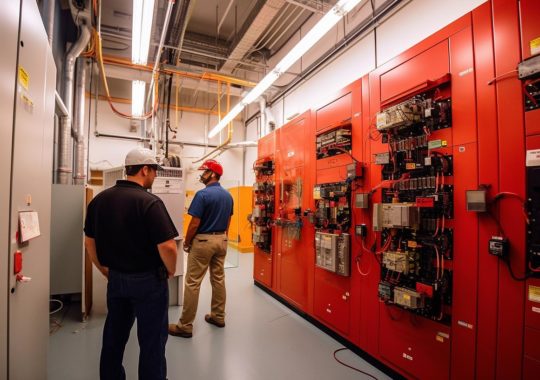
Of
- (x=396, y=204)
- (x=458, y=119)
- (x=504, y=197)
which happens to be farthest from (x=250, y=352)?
(x=458, y=119)

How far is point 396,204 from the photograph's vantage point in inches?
83.7

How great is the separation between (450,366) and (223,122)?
16.4 feet

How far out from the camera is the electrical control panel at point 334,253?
272 cm

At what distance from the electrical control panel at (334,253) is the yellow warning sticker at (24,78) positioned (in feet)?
7.99

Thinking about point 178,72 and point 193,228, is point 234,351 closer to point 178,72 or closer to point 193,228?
point 193,228

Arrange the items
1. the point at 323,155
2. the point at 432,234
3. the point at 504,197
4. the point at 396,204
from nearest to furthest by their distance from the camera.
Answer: the point at 504,197
the point at 432,234
the point at 396,204
the point at 323,155

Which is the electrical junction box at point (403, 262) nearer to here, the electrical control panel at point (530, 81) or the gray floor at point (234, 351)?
the gray floor at point (234, 351)

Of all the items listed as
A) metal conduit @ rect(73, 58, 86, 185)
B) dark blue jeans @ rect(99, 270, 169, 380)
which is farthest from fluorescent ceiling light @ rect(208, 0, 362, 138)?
metal conduit @ rect(73, 58, 86, 185)

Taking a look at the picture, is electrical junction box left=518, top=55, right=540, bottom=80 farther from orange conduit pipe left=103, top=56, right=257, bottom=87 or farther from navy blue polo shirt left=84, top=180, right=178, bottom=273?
orange conduit pipe left=103, top=56, right=257, bottom=87

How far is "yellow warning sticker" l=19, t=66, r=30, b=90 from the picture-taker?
46.4 inches

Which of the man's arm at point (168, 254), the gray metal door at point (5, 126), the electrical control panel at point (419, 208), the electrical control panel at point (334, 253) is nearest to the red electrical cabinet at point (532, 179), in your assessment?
the electrical control panel at point (419, 208)

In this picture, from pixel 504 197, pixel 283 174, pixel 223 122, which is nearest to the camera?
pixel 504 197

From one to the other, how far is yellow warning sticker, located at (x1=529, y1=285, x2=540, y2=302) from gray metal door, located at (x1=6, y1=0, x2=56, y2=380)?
2340 millimetres

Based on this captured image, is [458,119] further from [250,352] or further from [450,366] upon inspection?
[250,352]
